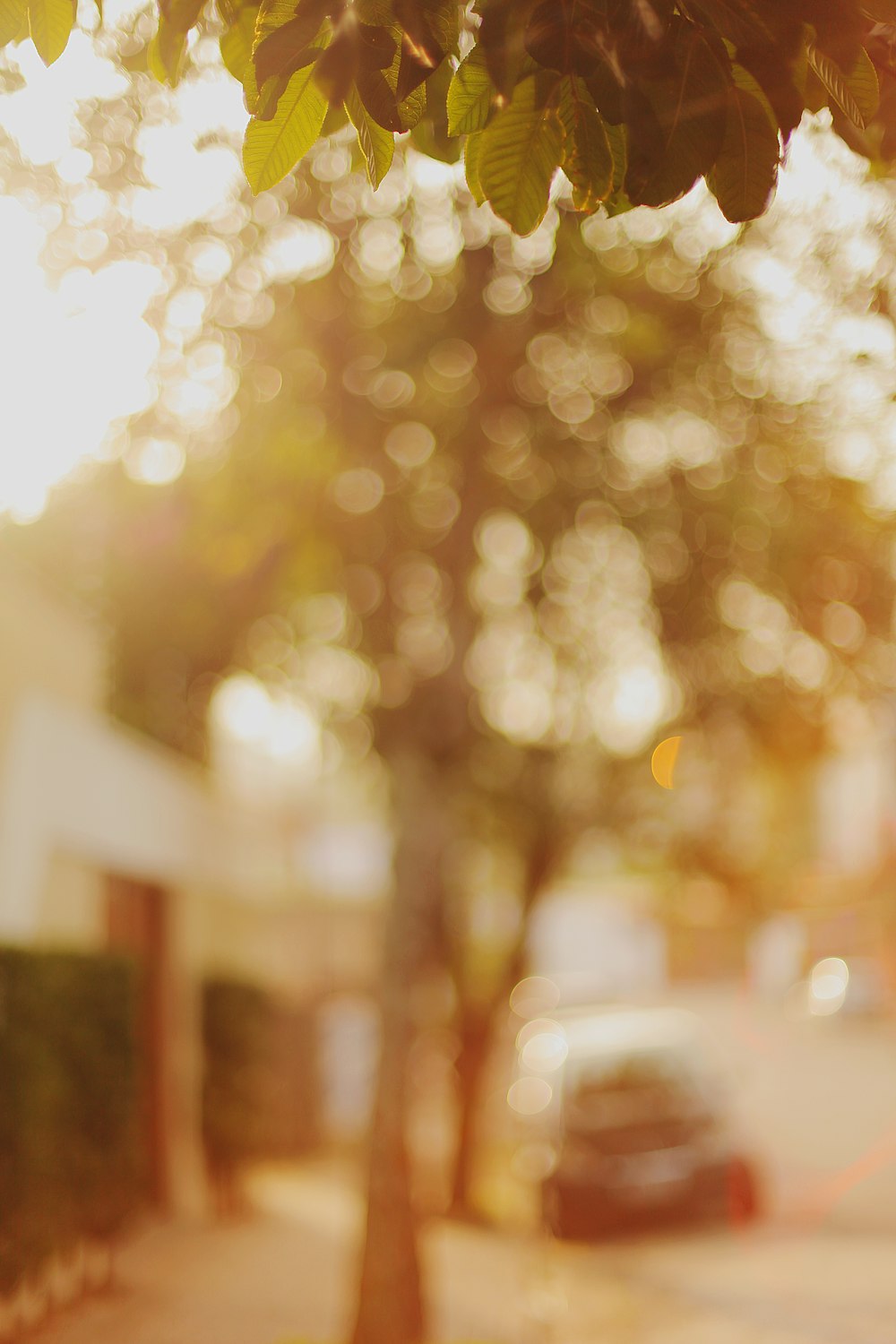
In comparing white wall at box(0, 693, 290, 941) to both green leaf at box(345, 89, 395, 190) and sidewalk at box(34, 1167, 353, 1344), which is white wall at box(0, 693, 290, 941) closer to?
sidewalk at box(34, 1167, 353, 1344)

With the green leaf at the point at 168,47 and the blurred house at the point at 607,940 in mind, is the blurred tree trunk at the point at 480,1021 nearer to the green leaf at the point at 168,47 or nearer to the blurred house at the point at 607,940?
the green leaf at the point at 168,47

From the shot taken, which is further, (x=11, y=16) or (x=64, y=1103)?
(x=64, y=1103)

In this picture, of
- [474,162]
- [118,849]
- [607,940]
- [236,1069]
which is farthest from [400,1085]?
[607,940]

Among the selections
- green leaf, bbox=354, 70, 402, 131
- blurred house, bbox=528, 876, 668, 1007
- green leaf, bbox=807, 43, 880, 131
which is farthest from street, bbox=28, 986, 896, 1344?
blurred house, bbox=528, 876, 668, 1007

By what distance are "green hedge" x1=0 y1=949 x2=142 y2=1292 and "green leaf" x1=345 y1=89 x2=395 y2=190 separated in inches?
244

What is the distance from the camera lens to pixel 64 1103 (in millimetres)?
9953

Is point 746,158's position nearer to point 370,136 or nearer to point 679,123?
point 679,123

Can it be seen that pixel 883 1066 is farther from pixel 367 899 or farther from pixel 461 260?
pixel 461 260

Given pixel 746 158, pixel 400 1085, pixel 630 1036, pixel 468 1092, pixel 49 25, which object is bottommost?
pixel 400 1085

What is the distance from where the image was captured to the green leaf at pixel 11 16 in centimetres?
357

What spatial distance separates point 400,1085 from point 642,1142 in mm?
5551

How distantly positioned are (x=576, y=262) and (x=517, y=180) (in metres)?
6.82

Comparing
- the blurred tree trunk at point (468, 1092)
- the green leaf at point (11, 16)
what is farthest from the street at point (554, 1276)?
the green leaf at point (11, 16)

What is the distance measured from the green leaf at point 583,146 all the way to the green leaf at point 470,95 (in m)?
0.17
